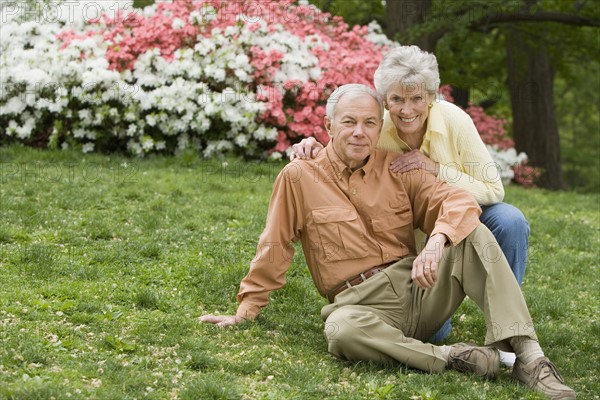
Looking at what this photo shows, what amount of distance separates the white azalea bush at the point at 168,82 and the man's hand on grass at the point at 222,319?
4.71 metres

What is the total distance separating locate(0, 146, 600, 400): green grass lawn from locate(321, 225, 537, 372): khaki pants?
116 millimetres

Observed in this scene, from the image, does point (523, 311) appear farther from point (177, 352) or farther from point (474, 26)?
point (474, 26)

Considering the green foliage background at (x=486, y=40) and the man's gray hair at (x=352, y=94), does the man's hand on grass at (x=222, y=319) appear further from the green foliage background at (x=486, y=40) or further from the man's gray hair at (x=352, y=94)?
the green foliage background at (x=486, y=40)

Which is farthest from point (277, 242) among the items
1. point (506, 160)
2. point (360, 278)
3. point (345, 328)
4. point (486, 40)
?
point (486, 40)

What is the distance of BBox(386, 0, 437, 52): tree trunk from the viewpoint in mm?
11578

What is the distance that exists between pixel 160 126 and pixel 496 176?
17.6 ft

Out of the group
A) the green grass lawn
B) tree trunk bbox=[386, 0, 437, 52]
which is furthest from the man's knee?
tree trunk bbox=[386, 0, 437, 52]

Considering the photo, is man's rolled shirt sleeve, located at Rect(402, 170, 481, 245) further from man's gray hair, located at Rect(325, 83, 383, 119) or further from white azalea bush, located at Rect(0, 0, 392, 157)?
white azalea bush, located at Rect(0, 0, 392, 157)

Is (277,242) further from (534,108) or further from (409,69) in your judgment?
(534,108)

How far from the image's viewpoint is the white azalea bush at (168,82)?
30.1 ft

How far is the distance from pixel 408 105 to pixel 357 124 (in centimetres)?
31

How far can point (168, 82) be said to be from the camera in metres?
9.48

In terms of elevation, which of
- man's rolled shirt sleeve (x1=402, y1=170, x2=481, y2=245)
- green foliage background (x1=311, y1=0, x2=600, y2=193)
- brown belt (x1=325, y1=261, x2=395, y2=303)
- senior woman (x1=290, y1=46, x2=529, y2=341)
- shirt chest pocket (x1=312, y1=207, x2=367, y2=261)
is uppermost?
green foliage background (x1=311, y1=0, x2=600, y2=193)

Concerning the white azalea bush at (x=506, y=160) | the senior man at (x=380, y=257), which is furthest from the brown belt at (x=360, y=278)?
the white azalea bush at (x=506, y=160)
